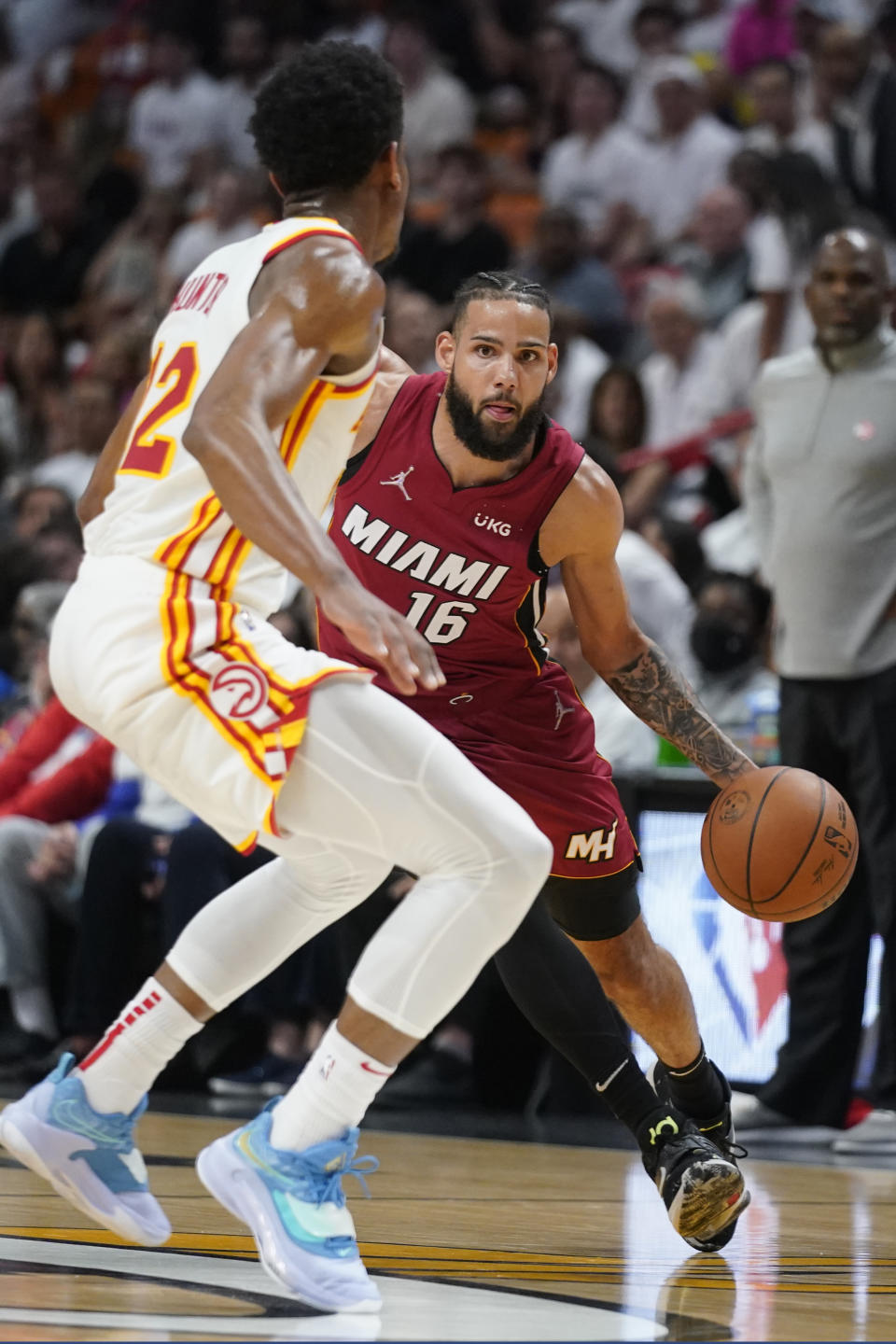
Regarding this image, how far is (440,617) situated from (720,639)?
118 inches

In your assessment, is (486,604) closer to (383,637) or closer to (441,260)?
(383,637)

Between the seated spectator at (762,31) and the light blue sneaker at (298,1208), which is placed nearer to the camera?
the light blue sneaker at (298,1208)

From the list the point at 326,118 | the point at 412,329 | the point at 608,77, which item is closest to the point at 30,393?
the point at 412,329

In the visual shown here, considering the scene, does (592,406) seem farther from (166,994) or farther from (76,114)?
(76,114)

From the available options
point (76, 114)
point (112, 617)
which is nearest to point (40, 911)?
point (112, 617)

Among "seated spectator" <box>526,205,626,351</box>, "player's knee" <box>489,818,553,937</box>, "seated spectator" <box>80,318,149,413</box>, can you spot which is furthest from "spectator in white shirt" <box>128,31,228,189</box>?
"player's knee" <box>489,818,553,937</box>

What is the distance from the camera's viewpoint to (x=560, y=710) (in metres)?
4.22

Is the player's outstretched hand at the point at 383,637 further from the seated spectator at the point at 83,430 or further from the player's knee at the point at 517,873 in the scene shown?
the seated spectator at the point at 83,430

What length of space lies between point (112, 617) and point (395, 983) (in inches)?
28.4

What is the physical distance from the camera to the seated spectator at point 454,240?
415 inches

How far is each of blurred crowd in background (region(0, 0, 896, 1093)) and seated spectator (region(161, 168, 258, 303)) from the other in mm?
24

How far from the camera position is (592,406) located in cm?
852

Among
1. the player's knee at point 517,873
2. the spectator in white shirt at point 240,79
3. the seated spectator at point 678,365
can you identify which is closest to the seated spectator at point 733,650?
the seated spectator at point 678,365

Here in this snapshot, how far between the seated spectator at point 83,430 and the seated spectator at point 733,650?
3.72m
